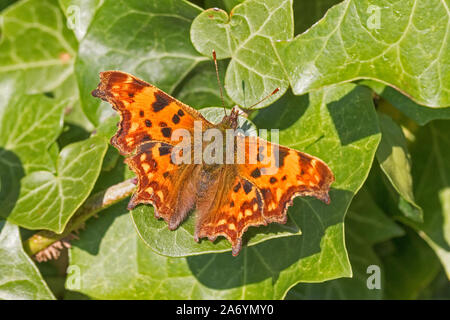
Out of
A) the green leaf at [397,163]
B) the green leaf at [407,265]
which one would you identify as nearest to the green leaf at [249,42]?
the green leaf at [397,163]

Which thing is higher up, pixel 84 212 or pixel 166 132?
pixel 166 132

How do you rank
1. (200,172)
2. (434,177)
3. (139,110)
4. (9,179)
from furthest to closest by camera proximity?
(434,177)
(9,179)
(200,172)
(139,110)

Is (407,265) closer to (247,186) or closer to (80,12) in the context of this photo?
(247,186)

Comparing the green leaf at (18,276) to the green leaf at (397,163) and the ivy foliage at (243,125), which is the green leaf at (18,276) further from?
the green leaf at (397,163)

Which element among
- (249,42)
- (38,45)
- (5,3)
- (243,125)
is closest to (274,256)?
(243,125)

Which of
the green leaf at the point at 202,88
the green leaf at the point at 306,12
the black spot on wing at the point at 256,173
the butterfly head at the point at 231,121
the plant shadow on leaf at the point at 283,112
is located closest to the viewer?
the black spot on wing at the point at 256,173
